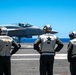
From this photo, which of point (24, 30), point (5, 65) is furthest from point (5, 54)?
point (24, 30)

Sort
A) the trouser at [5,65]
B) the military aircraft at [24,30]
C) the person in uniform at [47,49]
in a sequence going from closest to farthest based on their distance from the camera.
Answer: the trouser at [5,65]
the person in uniform at [47,49]
the military aircraft at [24,30]

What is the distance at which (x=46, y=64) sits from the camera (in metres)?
7.45

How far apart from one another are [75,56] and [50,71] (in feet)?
2.53

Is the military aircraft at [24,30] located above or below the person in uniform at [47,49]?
below

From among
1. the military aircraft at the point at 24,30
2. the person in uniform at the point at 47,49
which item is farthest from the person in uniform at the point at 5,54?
the military aircraft at the point at 24,30

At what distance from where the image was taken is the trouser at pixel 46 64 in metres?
7.35

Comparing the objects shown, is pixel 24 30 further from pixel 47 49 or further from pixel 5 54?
pixel 5 54

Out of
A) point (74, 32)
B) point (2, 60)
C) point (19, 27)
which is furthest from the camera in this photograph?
point (19, 27)

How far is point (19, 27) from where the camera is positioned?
123 feet

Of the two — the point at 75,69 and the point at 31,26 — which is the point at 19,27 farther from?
the point at 75,69

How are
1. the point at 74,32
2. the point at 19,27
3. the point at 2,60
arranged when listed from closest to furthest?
the point at 2,60 → the point at 74,32 → the point at 19,27

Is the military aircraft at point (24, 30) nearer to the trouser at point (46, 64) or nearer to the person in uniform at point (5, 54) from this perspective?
the trouser at point (46, 64)

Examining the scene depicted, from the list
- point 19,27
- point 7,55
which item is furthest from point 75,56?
point 19,27

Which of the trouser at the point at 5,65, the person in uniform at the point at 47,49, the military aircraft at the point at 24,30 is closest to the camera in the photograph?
the trouser at the point at 5,65
